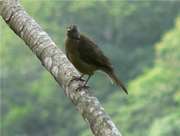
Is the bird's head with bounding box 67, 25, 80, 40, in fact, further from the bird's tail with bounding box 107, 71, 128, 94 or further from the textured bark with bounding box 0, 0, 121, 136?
the textured bark with bounding box 0, 0, 121, 136

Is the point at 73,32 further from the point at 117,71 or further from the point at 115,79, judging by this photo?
the point at 117,71

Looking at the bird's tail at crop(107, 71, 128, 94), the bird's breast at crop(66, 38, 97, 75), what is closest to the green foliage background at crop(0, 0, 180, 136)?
the bird's breast at crop(66, 38, 97, 75)

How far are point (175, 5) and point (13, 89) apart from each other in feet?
46.9

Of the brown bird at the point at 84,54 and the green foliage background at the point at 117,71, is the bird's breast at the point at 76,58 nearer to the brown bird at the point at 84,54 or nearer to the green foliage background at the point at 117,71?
the brown bird at the point at 84,54

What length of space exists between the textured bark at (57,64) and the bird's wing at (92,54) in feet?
2.37

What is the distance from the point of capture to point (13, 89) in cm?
4488

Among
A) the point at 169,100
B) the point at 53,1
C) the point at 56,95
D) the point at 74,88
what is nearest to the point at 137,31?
the point at 53,1

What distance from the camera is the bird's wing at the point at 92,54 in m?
5.08

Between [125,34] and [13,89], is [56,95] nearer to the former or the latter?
[13,89]

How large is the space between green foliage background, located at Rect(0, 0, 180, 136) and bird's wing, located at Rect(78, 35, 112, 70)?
989 inches

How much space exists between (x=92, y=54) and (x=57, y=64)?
106 cm

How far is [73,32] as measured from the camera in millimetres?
5090

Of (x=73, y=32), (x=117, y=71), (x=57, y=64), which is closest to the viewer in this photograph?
(x=57, y=64)

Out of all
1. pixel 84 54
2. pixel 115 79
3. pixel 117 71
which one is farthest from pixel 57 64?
pixel 117 71
